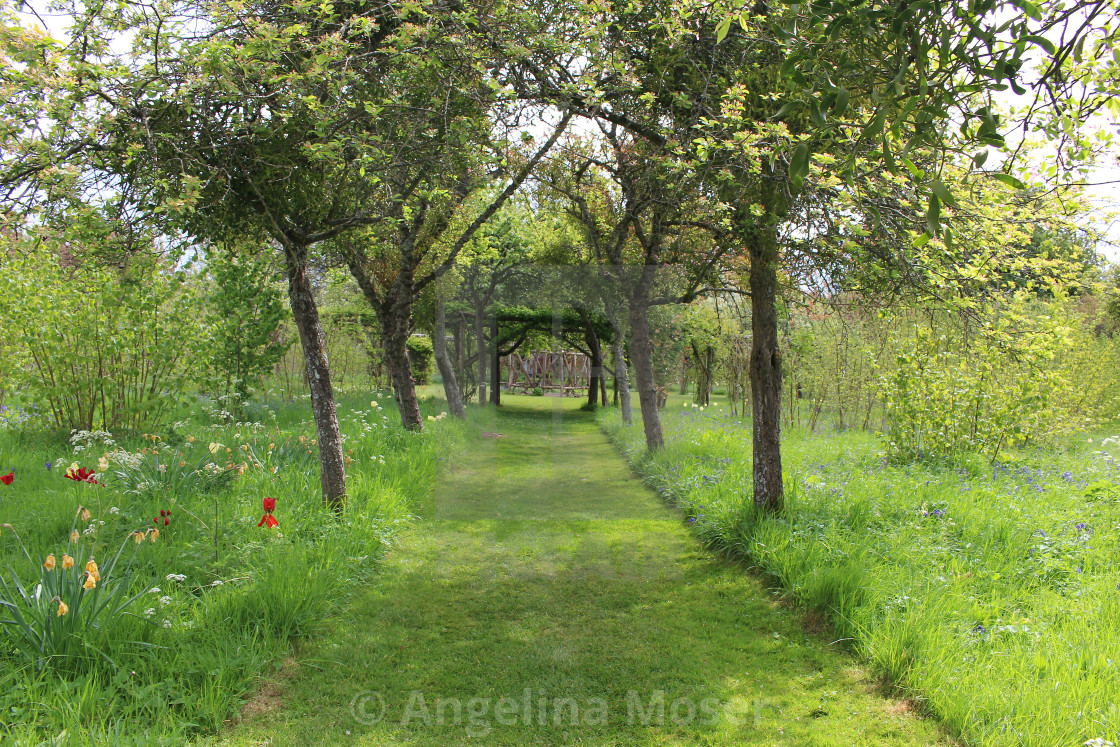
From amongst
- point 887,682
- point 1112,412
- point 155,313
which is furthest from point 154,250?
point 1112,412

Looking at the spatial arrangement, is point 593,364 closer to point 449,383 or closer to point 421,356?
point 421,356

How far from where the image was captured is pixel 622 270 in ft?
29.6

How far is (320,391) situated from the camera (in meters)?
5.02

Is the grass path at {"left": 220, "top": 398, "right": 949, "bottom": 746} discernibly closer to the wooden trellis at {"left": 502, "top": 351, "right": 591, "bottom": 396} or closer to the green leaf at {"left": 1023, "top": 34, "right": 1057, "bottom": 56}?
the green leaf at {"left": 1023, "top": 34, "right": 1057, "bottom": 56}

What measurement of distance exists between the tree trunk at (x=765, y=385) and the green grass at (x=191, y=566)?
3.19 meters

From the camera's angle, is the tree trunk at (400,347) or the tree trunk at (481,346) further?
the tree trunk at (481,346)

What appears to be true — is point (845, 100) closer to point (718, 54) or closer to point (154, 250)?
point (718, 54)

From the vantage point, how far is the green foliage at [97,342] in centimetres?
635

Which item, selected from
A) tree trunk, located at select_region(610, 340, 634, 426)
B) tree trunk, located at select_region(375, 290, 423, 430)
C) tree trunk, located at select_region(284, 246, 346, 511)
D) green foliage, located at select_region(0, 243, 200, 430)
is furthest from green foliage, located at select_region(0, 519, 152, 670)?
tree trunk, located at select_region(610, 340, 634, 426)

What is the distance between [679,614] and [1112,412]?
40.9 feet

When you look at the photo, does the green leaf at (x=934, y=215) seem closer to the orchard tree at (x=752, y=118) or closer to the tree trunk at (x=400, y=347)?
the orchard tree at (x=752, y=118)

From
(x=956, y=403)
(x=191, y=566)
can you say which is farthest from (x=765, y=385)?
(x=191, y=566)

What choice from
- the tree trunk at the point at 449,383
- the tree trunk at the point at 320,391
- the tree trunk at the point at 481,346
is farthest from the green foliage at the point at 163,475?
the tree trunk at the point at 481,346

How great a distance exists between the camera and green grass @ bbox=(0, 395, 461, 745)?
2.58 metres
